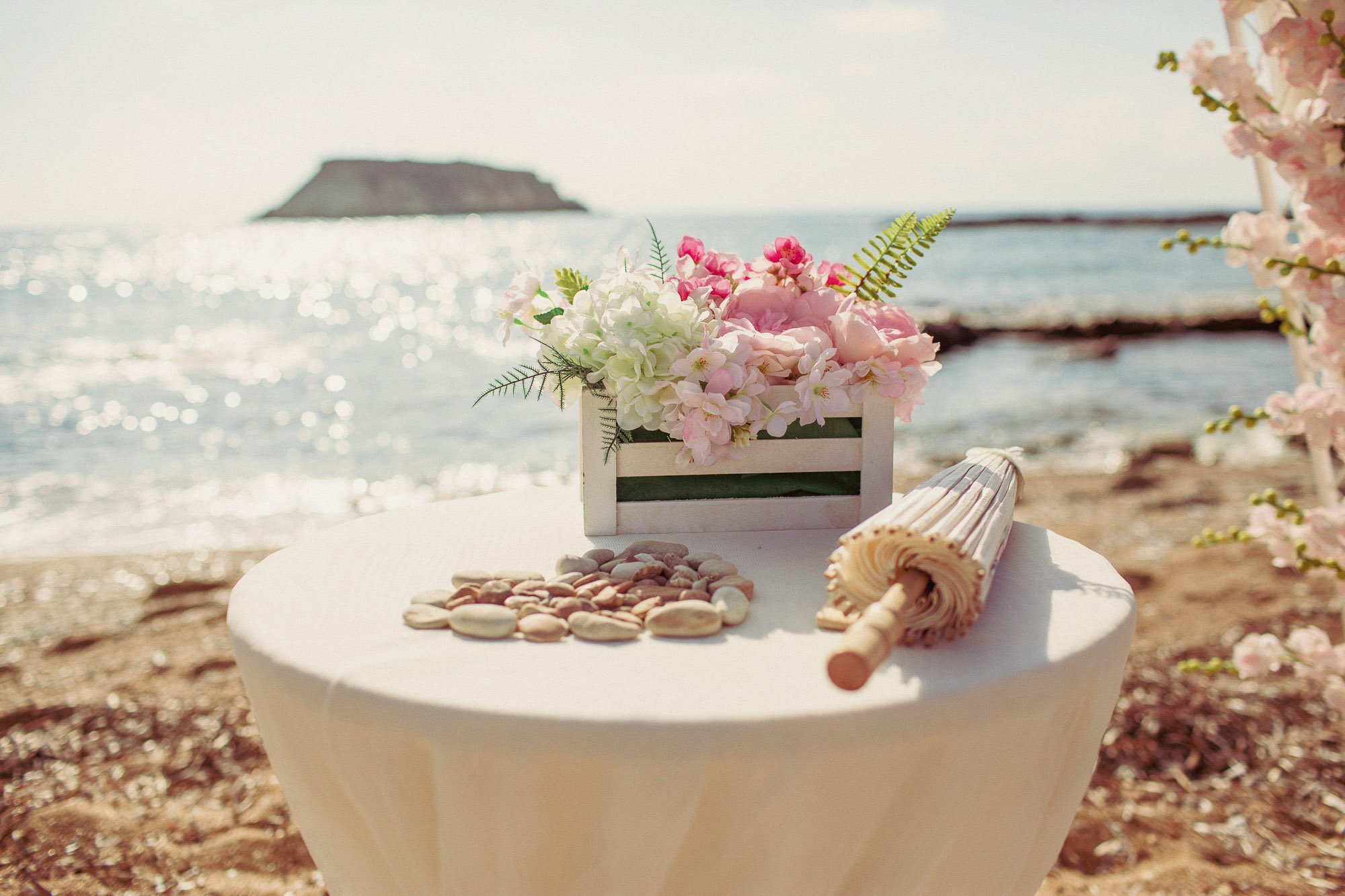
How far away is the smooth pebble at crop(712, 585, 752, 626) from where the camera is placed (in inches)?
49.6

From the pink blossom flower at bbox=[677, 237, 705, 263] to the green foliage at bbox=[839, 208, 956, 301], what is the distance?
275 millimetres

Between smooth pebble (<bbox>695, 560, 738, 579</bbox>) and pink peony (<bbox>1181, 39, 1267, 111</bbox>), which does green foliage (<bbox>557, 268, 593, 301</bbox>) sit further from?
pink peony (<bbox>1181, 39, 1267, 111</bbox>)

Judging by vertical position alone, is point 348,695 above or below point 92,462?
above

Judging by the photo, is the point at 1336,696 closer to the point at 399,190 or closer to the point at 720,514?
the point at 720,514

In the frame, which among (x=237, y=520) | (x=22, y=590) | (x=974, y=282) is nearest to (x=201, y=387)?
(x=237, y=520)

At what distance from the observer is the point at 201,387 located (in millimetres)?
9633

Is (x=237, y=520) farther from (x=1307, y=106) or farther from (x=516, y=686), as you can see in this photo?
(x=1307, y=106)

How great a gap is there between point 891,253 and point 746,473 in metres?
0.49

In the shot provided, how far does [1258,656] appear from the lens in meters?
1.44

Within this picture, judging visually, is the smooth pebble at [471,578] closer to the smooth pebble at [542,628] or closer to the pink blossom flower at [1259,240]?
the smooth pebble at [542,628]

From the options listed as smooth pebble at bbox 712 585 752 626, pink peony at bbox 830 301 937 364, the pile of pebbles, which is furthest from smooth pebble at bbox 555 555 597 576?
pink peony at bbox 830 301 937 364

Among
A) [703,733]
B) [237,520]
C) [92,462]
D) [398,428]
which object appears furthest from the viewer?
Answer: [398,428]

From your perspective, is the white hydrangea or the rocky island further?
the rocky island

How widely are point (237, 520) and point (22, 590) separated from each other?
1722 millimetres
